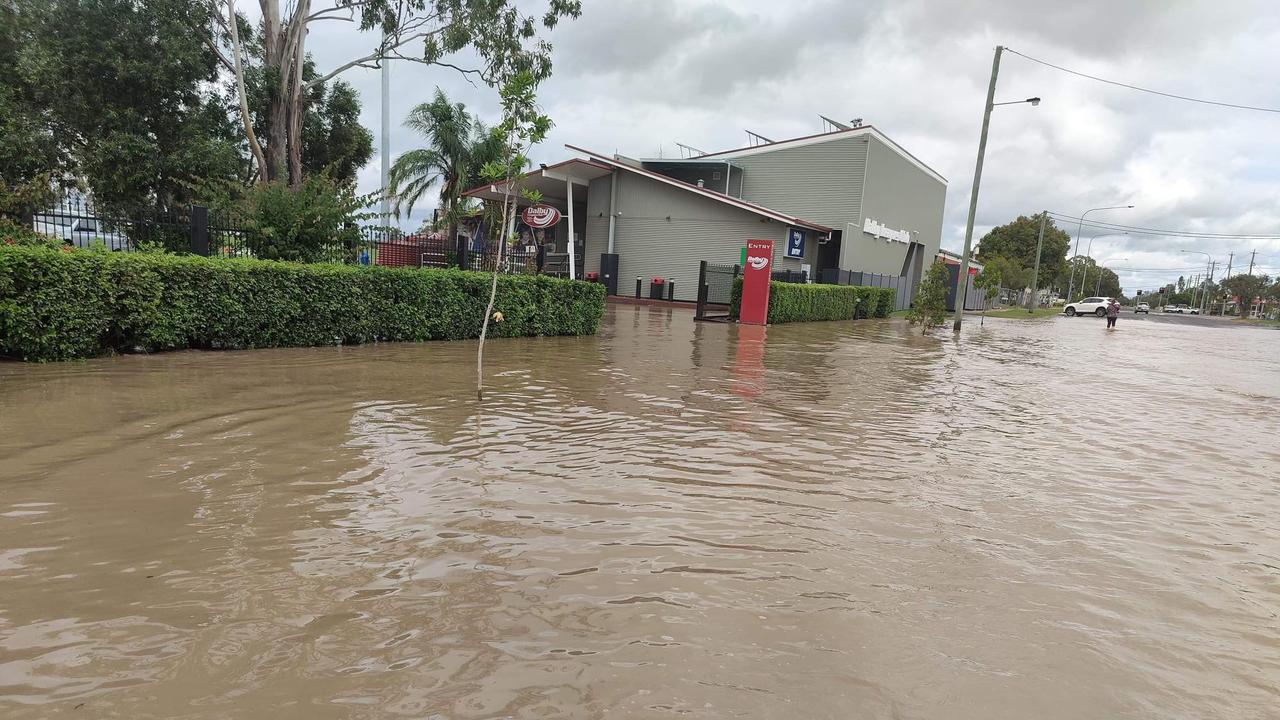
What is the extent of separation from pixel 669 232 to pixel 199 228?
2036 cm

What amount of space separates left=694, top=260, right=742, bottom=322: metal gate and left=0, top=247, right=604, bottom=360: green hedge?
805 centimetres

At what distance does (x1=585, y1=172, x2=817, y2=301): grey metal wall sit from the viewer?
94.6ft

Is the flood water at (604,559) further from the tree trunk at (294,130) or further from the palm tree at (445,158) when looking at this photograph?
the palm tree at (445,158)

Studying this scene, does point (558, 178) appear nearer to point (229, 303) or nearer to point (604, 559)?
point (229, 303)

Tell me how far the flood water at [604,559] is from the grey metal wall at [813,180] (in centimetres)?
2701

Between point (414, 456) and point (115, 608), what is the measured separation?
2480mm

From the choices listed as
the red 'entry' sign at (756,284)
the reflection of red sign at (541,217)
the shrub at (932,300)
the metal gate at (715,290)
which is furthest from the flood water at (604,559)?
the reflection of red sign at (541,217)

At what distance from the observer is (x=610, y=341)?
14383 millimetres

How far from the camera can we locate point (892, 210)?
3716 cm

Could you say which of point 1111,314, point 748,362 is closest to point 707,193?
point 748,362

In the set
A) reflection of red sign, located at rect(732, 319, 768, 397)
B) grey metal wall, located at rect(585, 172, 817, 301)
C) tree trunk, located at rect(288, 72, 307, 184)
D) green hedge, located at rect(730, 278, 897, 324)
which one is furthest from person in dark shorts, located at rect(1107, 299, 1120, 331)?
tree trunk, located at rect(288, 72, 307, 184)

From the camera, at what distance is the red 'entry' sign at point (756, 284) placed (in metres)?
21.0

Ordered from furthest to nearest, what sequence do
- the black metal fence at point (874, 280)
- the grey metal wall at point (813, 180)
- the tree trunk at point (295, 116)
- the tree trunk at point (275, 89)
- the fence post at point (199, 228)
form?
the grey metal wall at point (813, 180), the black metal fence at point (874, 280), the tree trunk at point (295, 116), the tree trunk at point (275, 89), the fence post at point (199, 228)

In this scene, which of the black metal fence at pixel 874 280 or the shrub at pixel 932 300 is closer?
the shrub at pixel 932 300
